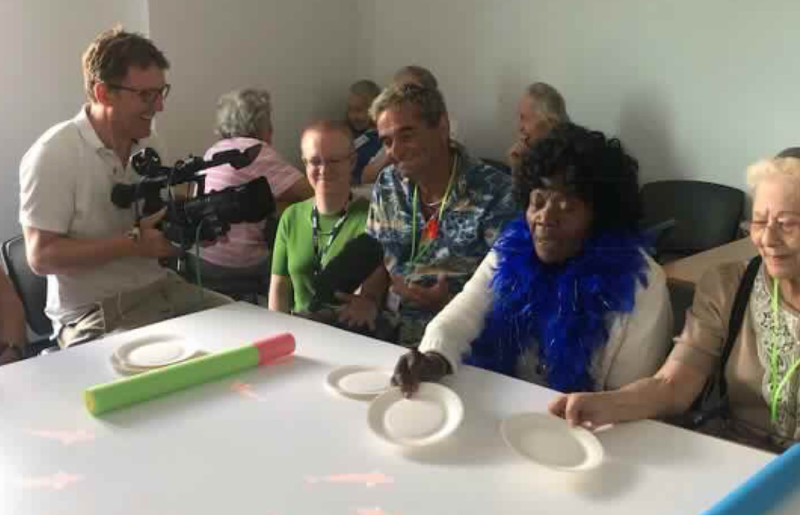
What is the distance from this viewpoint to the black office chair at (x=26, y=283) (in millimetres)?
2371

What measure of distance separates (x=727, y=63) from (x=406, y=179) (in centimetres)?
191

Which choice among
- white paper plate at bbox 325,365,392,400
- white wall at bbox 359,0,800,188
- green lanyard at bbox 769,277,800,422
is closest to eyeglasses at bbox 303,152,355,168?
white paper plate at bbox 325,365,392,400

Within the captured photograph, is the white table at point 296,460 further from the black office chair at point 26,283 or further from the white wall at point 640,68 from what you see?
the white wall at point 640,68

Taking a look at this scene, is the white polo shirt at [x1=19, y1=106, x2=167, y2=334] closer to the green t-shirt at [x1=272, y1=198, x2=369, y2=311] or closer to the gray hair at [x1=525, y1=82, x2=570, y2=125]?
the green t-shirt at [x1=272, y1=198, x2=369, y2=311]

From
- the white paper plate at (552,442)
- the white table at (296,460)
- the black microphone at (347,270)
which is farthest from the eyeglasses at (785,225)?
the black microphone at (347,270)

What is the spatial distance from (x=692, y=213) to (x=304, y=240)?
1.94 metres

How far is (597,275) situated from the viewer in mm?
1618

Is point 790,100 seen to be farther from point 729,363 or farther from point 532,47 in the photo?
point 729,363

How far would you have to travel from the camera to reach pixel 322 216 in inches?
90.6

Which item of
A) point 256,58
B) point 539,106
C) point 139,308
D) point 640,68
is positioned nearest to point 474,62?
point 539,106

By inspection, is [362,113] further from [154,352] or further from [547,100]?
[154,352]

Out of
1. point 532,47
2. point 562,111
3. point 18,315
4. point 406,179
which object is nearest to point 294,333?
A: point 406,179

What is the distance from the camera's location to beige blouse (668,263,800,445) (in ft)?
4.82

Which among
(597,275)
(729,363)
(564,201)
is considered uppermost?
(564,201)
